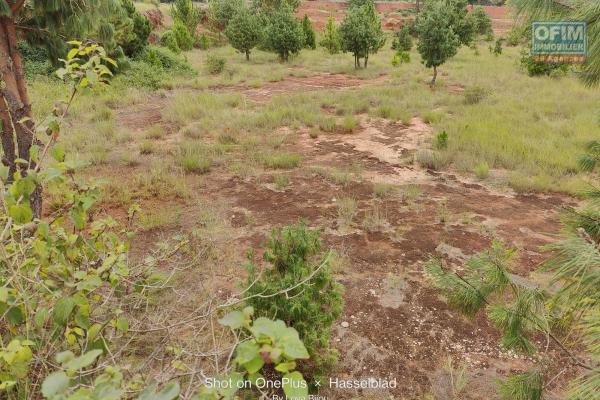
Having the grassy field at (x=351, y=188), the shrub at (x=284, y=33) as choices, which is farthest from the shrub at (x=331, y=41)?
the grassy field at (x=351, y=188)

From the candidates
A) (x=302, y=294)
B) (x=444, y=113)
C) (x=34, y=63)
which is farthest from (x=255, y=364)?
(x=34, y=63)

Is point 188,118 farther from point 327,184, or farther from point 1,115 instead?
point 1,115

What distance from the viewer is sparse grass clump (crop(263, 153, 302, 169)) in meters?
7.40

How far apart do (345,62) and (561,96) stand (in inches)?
454

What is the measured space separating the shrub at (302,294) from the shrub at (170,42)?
22228mm

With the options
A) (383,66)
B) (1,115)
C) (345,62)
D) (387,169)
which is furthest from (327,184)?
(345,62)

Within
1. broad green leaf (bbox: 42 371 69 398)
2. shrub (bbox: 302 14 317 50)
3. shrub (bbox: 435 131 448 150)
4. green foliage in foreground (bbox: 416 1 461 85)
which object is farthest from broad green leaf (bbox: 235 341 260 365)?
shrub (bbox: 302 14 317 50)

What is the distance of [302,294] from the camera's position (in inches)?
113

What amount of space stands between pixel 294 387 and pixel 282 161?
21.6 feet

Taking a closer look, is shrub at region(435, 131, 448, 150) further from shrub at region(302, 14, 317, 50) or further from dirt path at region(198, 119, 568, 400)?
shrub at region(302, 14, 317, 50)

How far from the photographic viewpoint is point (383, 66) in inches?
773

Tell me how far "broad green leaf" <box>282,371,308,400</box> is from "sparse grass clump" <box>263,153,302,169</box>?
21.5 feet

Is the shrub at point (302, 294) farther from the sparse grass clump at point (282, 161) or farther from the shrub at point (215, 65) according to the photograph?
the shrub at point (215, 65)

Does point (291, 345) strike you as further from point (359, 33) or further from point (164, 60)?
point (164, 60)
